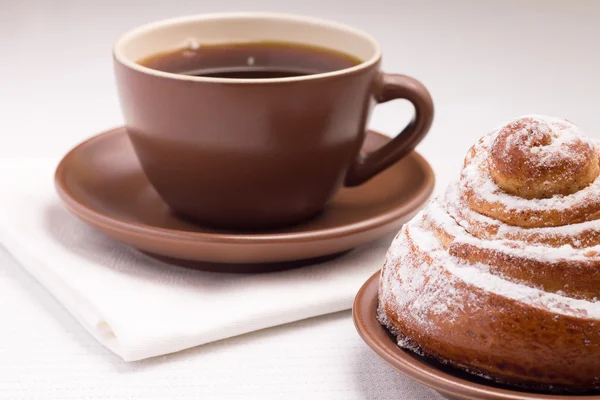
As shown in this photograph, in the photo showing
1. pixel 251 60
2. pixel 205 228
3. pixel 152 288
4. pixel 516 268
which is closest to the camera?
pixel 516 268

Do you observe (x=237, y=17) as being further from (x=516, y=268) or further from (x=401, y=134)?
(x=516, y=268)

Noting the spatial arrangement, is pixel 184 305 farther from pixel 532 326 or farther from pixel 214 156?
pixel 532 326

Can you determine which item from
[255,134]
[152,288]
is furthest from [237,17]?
[152,288]

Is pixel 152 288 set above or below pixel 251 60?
below

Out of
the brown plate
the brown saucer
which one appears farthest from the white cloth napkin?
the brown plate

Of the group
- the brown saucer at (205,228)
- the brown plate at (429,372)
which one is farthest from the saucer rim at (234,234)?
the brown plate at (429,372)

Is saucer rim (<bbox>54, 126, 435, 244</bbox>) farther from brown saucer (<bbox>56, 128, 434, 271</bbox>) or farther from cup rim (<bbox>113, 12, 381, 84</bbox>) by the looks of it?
cup rim (<bbox>113, 12, 381, 84</bbox>)

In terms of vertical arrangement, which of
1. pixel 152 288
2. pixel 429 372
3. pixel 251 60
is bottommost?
pixel 152 288
